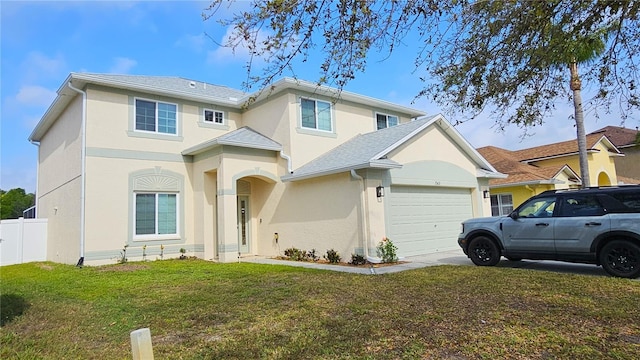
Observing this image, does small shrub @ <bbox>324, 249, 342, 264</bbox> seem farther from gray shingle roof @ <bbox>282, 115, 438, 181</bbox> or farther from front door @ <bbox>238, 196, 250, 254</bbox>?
front door @ <bbox>238, 196, 250, 254</bbox>

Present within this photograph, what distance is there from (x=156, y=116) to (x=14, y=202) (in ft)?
134

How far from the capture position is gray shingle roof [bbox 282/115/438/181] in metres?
12.0

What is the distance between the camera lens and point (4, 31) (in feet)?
25.3

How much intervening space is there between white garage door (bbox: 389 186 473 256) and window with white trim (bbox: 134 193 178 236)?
326 inches

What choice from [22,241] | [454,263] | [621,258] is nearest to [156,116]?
[22,241]

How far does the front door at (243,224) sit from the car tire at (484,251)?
8655 millimetres

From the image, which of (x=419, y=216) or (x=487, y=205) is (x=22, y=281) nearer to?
(x=419, y=216)

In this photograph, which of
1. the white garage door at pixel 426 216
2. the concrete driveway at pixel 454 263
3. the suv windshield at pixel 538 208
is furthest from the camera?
the white garage door at pixel 426 216

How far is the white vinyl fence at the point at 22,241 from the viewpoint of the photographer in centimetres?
1622

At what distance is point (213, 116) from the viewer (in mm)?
16391

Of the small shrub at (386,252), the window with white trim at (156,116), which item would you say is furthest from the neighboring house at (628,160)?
the window with white trim at (156,116)

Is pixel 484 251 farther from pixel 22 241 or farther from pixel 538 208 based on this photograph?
pixel 22 241

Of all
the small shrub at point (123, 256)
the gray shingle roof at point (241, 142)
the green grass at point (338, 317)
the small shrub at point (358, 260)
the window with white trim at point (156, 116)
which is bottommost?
the green grass at point (338, 317)

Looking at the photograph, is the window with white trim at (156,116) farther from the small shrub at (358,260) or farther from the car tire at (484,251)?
the car tire at (484,251)
